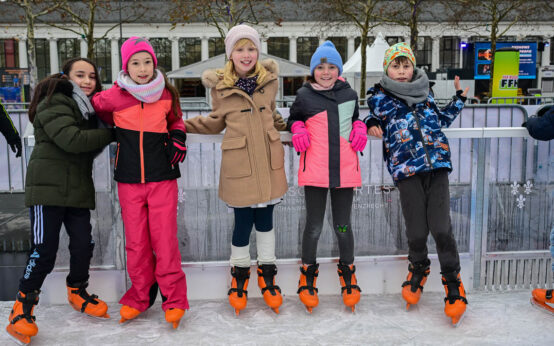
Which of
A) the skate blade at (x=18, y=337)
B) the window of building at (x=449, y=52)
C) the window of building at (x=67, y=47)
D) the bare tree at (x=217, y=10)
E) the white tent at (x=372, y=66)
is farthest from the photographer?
the window of building at (x=449, y=52)

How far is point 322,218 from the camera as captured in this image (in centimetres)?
397

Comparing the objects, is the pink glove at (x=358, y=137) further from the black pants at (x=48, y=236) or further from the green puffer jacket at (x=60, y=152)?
the black pants at (x=48, y=236)

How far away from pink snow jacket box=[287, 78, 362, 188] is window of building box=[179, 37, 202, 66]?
186ft

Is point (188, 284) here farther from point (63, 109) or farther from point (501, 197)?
point (501, 197)

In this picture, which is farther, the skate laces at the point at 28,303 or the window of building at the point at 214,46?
the window of building at the point at 214,46

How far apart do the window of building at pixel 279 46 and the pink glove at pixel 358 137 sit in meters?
56.6

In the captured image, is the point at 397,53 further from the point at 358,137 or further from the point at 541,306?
the point at 541,306

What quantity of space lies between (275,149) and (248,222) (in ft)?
1.81

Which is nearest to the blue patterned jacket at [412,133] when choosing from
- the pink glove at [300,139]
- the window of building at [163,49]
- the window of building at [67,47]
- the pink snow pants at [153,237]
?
the pink glove at [300,139]

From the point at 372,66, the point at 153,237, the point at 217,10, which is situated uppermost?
the point at 217,10

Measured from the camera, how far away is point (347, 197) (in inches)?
155

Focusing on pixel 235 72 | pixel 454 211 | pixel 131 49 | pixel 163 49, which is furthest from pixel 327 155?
pixel 163 49

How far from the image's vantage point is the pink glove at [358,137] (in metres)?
3.79

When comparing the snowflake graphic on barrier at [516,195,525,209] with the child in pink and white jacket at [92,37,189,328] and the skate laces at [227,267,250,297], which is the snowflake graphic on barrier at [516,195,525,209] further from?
the child in pink and white jacket at [92,37,189,328]
